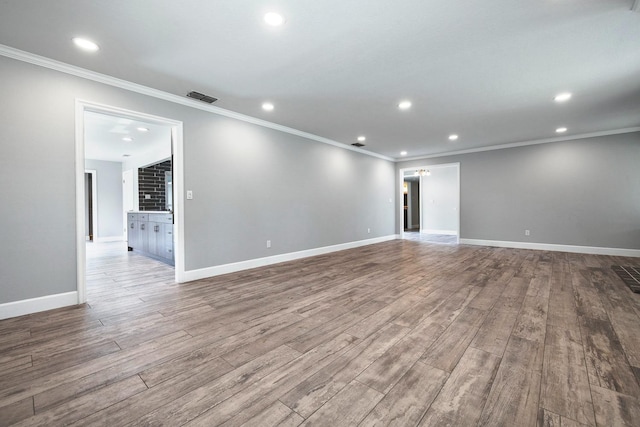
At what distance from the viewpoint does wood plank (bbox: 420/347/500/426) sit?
1271 mm

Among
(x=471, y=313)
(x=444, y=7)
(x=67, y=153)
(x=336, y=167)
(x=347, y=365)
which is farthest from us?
(x=336, y=167)

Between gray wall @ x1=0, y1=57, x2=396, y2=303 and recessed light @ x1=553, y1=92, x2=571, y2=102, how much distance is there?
3891mm

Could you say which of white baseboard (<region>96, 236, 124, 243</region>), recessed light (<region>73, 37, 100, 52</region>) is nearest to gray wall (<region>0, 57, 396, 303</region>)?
recessed light (<region>73, 37, 100, 52</region>)

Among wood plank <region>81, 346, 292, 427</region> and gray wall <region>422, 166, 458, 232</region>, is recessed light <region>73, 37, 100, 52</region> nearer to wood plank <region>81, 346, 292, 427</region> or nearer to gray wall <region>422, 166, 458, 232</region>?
wood plank <region>81, 346, 292, 427</region>

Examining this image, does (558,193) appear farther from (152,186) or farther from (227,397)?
(152,186)

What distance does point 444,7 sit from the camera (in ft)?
6.64

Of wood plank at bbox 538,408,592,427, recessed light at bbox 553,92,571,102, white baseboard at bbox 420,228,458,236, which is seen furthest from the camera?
white baseboard at bbox 420,228,458,236

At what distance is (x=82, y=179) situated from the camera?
2.95 metres

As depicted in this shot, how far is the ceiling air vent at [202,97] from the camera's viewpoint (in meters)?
3.50

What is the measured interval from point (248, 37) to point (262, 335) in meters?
2.56

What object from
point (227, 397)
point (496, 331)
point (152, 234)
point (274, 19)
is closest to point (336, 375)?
point (227, 397)

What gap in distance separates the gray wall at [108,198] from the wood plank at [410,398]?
9.78m

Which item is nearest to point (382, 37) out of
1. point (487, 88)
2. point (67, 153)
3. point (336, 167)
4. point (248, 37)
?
point (248, 37)

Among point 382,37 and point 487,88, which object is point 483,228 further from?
point 382,37
